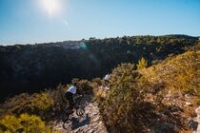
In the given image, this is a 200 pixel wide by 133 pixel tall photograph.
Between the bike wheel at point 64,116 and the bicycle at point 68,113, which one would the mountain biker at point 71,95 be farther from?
the bike wheel at point 64,116

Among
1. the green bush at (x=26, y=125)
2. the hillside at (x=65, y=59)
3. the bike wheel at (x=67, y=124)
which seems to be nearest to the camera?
the green bush at (x=26, y=125)

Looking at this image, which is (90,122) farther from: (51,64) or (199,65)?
(51,64)

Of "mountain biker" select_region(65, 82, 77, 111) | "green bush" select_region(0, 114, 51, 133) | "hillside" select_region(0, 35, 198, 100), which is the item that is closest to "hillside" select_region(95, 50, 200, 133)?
"green bush" select_region(0, 114, 51, 133)

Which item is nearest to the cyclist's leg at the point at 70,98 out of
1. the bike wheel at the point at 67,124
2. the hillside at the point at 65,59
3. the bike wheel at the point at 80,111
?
the bike wheel at the point at 80,111

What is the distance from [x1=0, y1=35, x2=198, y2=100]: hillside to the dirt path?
26.7 m

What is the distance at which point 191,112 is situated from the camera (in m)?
7.43

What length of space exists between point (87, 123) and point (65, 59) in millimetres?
37187

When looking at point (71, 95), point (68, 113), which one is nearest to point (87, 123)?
point (71, 95)

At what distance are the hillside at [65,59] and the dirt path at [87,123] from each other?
2672 centimetres

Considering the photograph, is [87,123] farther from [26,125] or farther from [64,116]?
[26,125]

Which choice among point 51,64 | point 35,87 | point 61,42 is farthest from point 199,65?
point 61,42

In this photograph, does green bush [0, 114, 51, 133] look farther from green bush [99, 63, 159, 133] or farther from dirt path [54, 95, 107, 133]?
dirt path [54, 95, 107, 133]

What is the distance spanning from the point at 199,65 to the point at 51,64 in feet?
122

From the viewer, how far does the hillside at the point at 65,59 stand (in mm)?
40625
